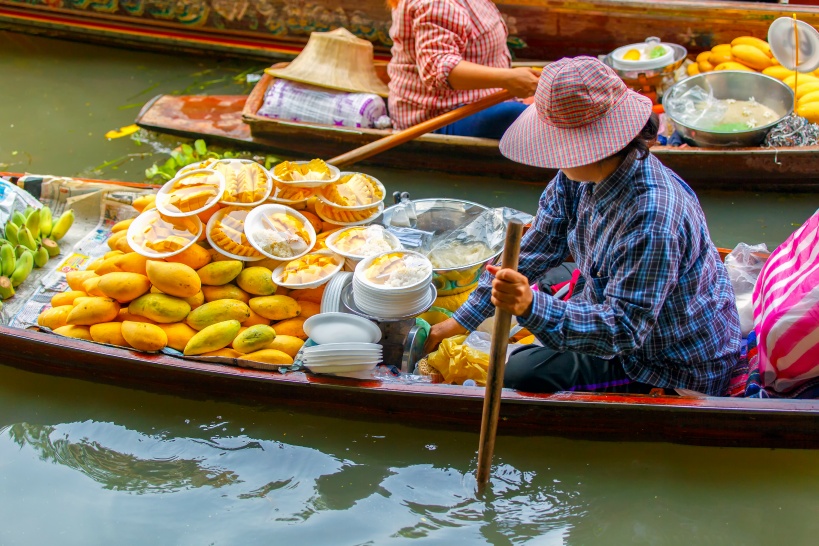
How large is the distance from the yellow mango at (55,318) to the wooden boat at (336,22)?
335 centimetres

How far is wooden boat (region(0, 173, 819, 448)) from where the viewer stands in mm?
2602

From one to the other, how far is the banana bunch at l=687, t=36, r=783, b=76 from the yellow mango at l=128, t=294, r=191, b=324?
356 centimetres

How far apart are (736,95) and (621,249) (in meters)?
2.92

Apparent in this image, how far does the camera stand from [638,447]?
286 cm

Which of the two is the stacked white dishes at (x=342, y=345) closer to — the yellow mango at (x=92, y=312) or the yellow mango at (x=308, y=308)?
the yellow mango at (x=308, y=308)

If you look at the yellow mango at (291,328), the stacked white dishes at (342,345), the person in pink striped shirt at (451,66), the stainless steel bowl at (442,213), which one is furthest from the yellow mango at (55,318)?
the person in pink striped shirt at (451,66)

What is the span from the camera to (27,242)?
3574mm

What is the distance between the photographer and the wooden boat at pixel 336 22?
5.02 metres

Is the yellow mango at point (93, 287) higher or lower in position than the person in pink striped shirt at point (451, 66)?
lower

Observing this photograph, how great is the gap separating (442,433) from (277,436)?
2.20ft

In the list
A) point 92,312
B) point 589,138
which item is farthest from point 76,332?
point 589,138

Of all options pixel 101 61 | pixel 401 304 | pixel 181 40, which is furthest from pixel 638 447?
pixel 101 61

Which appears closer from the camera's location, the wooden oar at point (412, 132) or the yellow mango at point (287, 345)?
the yellow mango at point (287, 345)

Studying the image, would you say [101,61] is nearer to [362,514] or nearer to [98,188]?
[98,188]
